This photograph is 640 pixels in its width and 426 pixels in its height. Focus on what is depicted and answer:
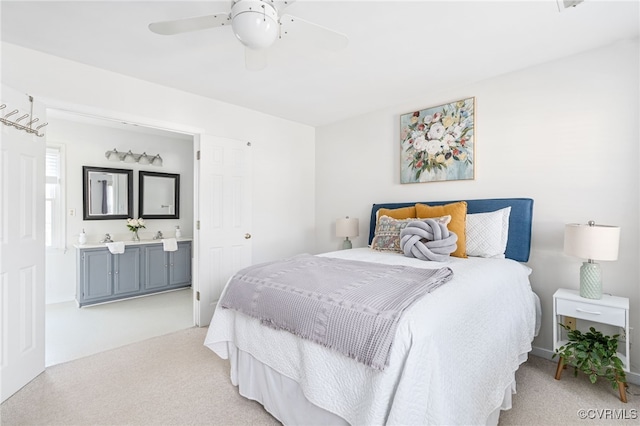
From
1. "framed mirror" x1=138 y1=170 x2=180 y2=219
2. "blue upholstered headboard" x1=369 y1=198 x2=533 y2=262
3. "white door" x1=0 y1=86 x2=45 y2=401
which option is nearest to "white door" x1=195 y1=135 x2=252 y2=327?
"white door" x1=0 y1=86 x2=45 y2=401

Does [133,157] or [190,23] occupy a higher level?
[190,23]

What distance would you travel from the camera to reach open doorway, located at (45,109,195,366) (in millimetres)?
3170

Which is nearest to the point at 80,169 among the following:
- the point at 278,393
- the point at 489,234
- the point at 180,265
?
the point at 180,265

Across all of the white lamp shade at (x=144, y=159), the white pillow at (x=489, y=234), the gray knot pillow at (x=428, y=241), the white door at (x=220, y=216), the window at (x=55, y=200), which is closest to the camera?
the gray knot pillow at (x=428, y=241)

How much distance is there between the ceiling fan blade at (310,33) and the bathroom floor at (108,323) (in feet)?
9.99

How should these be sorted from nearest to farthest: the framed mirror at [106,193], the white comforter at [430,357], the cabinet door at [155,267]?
the white comforter at [430,357] < the framed mirror at [106,193] < the cabinet door at [155,267]

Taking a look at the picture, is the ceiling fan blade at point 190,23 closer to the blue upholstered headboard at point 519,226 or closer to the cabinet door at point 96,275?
the blue upholstered headboard at point 519,226

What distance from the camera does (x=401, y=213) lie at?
3.13 metres

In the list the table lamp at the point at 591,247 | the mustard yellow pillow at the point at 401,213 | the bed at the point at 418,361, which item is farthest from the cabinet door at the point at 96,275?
the table lamp at the point at 591,247

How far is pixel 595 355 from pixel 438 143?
212 cm

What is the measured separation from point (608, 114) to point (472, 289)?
1895 millimetres

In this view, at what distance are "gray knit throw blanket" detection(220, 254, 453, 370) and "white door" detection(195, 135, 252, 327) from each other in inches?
57.2

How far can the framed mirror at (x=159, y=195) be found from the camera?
15.4 ft

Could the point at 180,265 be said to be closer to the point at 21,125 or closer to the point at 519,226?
the point at 21,125
